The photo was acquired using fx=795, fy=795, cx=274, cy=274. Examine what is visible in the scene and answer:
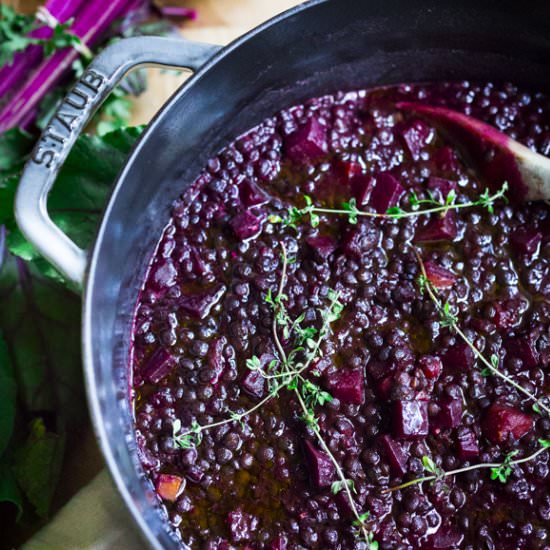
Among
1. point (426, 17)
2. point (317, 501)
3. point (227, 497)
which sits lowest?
point (227, 497)

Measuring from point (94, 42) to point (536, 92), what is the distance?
138 cm

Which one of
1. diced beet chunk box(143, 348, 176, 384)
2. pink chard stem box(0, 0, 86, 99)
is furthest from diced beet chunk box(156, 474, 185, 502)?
pink chard stem box(0, 0, 86, 99)

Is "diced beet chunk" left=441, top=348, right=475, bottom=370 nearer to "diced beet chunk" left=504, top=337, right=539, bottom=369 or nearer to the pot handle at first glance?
"diced beet chunk" left=504, top=337, right=539, bottom=369

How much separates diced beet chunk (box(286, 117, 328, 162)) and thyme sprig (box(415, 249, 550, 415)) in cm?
42

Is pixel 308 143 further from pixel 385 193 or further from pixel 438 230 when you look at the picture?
pixel 438 230

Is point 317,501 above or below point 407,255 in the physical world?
below

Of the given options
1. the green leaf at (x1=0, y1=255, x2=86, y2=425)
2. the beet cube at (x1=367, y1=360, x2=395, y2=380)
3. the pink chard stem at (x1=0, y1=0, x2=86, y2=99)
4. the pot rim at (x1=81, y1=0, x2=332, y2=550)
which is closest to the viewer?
the pot rim at (x1=81, y1=0, x2=332, y2=550)

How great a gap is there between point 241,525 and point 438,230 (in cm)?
90

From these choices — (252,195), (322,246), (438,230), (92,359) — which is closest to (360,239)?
(322,246)

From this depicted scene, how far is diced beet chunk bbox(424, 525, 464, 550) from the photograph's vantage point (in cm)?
191

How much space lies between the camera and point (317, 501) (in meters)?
1.91

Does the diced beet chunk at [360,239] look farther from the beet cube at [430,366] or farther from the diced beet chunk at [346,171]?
the beet cube at [430,366]

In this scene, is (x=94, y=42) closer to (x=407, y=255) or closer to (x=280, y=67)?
(x=280, y=67)

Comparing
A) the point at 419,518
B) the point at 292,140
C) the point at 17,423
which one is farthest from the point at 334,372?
the point at 17,423
